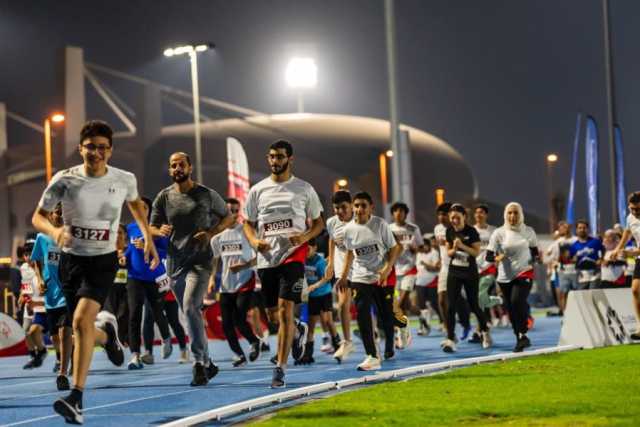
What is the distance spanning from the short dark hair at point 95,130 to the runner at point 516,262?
7692mm

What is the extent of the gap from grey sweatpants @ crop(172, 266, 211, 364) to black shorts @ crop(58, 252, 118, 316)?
9.09 feet

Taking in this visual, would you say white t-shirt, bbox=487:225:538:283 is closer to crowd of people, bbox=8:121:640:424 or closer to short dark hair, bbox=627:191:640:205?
crowd of people, bbox=8:121:640:424

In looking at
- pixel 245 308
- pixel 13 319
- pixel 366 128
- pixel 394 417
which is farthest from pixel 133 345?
pixel 366 128

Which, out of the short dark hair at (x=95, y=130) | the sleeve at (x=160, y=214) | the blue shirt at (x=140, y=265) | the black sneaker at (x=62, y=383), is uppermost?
the short dark hair at (x=95, y=130)

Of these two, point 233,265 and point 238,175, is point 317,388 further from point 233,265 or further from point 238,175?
point 238,175

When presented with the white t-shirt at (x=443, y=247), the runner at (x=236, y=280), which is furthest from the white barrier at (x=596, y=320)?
the runner at (x=236, y=280)

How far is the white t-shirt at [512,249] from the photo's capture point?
1576cm

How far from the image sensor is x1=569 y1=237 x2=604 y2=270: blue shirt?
76.7 feet

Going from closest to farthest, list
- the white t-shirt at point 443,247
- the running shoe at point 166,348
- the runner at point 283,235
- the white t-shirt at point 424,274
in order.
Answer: the runner at point 283,235 < the running shoe at point 166,348 < the white t-shirt at point 443,247 < the white t-shirt at point 424,274

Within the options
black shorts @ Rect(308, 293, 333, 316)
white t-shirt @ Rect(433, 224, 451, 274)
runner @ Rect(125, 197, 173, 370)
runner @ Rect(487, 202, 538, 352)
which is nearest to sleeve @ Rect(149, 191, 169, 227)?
runner @ Rect(125, 197, 173, 370)

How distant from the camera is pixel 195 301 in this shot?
39.2 ft

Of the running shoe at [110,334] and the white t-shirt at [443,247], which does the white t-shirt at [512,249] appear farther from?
the running shoe at [110,334]

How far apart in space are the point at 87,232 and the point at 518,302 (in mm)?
7926

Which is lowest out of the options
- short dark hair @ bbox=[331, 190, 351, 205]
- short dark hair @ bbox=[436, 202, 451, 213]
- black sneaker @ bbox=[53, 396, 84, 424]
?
black sneaker @ bbox=[53, 396, 84, 424]
